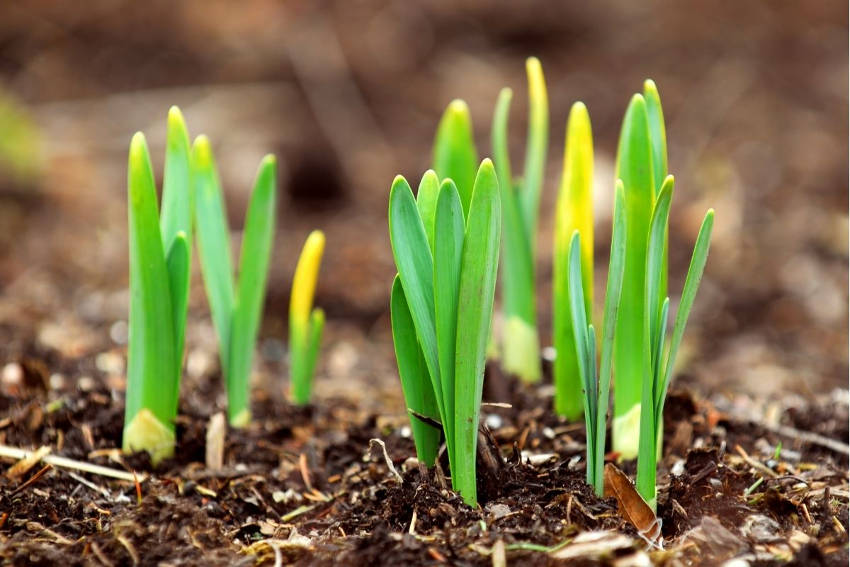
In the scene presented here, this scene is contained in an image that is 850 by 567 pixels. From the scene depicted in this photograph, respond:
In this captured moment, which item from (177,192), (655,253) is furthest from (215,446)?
(655,253)

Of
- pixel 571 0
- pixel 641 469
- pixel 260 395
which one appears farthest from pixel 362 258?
pixel 571 0

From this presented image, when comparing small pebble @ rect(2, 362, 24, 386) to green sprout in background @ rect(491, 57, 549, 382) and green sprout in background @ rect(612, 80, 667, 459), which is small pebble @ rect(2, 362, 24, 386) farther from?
green sprout in background @ rect(612, 80, 667, 459)

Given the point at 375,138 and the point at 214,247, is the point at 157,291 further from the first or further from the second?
the point at 375,138

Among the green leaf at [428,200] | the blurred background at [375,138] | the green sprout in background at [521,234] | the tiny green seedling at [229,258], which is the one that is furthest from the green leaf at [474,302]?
the blurred background at [375,138]

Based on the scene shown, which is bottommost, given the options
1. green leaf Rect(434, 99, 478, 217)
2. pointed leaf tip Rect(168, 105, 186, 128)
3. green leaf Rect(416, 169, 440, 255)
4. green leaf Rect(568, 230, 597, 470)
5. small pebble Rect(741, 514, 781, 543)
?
small pebble Rect(741, 514, 781, 543)

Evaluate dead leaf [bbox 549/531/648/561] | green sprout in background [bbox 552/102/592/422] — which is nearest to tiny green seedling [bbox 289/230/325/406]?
green sprout in background [bbox 552/102/592/422]

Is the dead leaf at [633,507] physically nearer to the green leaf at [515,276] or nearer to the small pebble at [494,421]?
the small pebble at [494,421]
